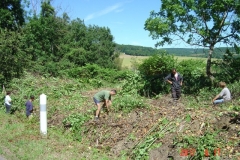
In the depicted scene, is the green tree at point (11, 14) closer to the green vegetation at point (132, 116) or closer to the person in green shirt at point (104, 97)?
the green vegetation at point (132, 116)

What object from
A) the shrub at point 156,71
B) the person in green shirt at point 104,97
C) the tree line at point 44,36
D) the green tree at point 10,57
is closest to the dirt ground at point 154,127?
the person in green shirt at point 104,97

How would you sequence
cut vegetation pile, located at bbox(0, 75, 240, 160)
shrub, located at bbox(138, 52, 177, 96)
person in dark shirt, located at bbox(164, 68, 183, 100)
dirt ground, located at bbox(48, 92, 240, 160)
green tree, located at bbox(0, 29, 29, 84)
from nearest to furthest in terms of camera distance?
cut vegetation pile, located at bbox(0, 75, 240, 160) < dirt ground, located at bbox(48, 92, 240, 160) < person in dark shirt, located at bbox(164, 68, 183, 100) < shrub, located at bbox(138, 52, 177, 96) < green tree, located at bbox(0, 29, 29, 84)

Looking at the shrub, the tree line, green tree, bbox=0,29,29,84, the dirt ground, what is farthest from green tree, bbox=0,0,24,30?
the dirt ground

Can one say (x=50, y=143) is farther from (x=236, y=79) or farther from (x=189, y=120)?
(x=236, y=79)

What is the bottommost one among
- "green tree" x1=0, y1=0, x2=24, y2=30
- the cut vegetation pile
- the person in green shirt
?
the cut vegetation pile

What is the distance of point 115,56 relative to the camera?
6256 centimetres

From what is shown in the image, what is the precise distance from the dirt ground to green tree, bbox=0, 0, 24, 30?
21767 mm

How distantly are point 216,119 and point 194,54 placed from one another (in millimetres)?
9433

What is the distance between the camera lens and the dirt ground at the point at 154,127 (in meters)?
6.77

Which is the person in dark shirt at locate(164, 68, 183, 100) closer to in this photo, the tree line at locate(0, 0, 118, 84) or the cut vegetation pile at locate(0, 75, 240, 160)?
the cut vegetation pile at locate(0, 75, 240, 160)

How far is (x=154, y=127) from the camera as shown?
795 centimetres

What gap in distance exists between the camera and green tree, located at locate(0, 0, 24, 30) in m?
28.2

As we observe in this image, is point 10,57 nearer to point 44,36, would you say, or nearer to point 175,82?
point 175,82

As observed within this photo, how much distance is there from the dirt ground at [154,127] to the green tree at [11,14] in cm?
2177
